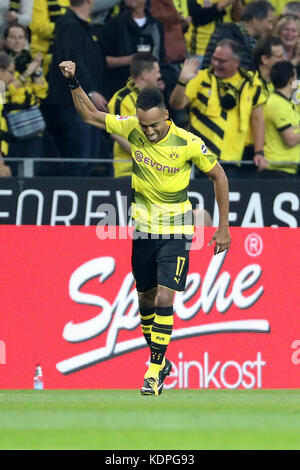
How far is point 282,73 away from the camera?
46.9 ft

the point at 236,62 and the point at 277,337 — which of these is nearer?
the point at 277,337

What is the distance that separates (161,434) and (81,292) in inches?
216

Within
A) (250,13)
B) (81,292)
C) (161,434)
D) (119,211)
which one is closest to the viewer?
(161,434)

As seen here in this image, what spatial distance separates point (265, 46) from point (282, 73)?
2.33 feet

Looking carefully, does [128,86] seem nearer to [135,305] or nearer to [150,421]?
[135,305]

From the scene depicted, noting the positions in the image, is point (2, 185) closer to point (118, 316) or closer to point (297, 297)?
point (118, 316)

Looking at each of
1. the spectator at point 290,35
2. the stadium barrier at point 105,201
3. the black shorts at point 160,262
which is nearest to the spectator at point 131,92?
the stadium barrier at point 105,201

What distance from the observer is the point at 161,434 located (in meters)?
7.09

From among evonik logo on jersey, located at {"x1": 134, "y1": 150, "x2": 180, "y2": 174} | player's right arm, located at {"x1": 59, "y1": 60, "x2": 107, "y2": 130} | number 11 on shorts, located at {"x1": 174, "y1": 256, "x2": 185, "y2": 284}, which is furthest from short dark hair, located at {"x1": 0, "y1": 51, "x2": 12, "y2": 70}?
number 11 on shorts, located at {"x1": 174, "y1": 256, "x2": 185, "y2": 284}

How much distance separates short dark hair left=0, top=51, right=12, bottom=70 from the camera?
13.4 meters

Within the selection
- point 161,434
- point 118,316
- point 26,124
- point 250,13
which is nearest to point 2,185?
point 26,124

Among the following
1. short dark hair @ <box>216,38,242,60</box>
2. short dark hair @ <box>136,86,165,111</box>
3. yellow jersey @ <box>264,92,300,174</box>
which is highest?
short dark hair @ <box>216,38,242,60</box>

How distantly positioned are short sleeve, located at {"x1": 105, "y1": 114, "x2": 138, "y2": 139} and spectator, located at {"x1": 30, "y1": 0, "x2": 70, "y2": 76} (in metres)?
4.39

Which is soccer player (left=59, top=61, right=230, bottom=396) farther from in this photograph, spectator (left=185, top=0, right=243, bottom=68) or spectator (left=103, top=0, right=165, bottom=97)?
spectator (left=185, top=0, right=243, bottom=68)
